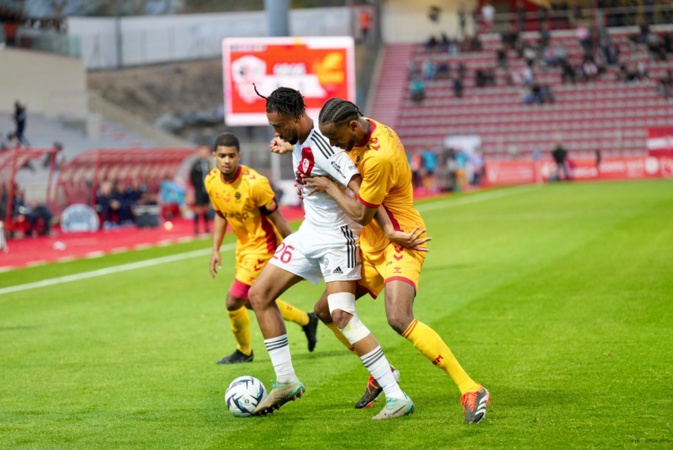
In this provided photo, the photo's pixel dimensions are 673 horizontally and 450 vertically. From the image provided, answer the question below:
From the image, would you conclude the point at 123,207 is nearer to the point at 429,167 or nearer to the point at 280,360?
the point at 429,167

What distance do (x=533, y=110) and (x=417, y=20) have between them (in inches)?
442

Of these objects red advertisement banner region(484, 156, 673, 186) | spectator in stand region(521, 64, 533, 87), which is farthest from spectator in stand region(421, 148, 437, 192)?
spectator in stand region(521, 64, 533, 87)

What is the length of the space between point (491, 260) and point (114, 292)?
613 centimetres

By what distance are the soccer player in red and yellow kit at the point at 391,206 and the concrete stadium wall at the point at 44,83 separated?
36.6 metres

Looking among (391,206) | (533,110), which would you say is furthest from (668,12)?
(391,206)

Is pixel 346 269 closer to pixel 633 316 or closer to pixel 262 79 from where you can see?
pixel 633 316

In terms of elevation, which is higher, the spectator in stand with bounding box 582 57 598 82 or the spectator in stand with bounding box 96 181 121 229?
the spectator in stand with bounding box 582 57 598 82

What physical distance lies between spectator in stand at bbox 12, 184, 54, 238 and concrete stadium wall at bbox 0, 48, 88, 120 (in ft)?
48.4

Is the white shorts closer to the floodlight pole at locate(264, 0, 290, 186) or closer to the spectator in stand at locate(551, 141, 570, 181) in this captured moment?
the floodlight pole at locate(264, 0, 290, 186)

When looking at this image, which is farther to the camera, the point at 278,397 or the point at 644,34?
the point at 644,34

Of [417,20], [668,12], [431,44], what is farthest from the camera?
[417,20]

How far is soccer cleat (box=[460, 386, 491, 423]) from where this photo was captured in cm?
663

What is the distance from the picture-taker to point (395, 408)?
6.90m

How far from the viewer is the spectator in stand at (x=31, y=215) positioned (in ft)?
88.5
